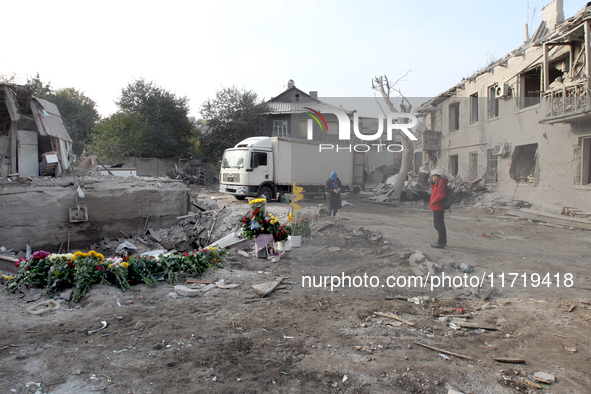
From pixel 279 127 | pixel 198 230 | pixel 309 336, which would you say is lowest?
pixel 309 336

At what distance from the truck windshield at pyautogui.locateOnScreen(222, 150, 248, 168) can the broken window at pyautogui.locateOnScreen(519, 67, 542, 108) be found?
10729 mm

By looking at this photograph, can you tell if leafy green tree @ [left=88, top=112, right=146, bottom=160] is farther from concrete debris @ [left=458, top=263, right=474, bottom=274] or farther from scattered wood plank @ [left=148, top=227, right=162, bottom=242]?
concrete debris @ [left=458, top=263, right=474, bottom=274]

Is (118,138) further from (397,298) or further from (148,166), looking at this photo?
(397,298)

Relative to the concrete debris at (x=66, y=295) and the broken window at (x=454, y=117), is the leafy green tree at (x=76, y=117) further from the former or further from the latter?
the concrete debris at (x=66, y=295)

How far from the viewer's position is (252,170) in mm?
14898

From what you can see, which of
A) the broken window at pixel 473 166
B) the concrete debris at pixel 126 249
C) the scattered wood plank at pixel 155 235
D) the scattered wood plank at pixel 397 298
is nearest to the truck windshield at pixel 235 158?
the scattered wood plank at pixel 155 235

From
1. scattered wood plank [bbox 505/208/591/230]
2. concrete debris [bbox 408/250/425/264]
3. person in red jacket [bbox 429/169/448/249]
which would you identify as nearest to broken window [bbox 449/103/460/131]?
scattered wood plank [bbox 505/208/591/230]

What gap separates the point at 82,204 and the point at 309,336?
7.57 metres

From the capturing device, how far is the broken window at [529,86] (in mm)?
12860

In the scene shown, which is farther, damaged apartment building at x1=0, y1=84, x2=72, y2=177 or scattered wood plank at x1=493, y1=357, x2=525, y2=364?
damaged apartment building at x1=0, y1=84, x2=72, y2=177

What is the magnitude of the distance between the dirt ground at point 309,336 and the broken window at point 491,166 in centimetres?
968

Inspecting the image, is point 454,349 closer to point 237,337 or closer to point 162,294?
point 237,337

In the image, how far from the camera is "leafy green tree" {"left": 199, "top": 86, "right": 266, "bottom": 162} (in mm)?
27609

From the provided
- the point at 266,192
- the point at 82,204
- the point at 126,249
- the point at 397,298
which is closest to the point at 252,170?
the point at 266,192
